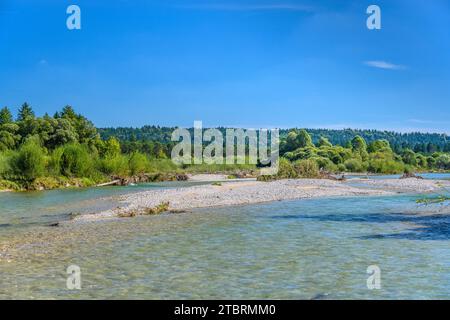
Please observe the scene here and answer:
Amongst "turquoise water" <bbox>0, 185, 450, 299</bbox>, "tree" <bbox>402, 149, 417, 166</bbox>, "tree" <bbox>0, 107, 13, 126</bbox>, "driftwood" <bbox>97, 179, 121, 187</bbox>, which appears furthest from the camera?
"tree" <bbox>402, 149, 417, 166</bbox>

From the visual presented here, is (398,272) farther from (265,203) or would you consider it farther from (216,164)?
(216,164)

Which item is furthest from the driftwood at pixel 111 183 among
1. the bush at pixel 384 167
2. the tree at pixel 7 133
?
the bush at pixel 384 167

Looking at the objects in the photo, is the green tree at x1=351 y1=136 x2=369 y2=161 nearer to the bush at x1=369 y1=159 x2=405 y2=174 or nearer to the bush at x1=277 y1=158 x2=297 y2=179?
the bush at x1=369 y1=159 x2=405 y2=174

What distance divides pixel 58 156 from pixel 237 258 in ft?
175

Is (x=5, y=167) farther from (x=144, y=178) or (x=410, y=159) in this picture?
(x=410, y=159)

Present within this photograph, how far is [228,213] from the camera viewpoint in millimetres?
28516

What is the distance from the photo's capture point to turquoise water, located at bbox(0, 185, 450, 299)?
11750 mm

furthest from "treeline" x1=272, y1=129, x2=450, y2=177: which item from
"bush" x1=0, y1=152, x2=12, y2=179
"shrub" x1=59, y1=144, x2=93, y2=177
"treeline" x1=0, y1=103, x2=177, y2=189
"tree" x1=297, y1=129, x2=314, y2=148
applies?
"bush" x1=0, y1=152, x2=12, y2=179

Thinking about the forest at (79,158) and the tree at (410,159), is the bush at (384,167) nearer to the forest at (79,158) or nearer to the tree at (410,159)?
the forest at (79,158)

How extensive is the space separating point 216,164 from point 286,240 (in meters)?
103

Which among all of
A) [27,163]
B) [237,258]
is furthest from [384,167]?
[237,258]

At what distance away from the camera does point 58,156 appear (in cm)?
6406

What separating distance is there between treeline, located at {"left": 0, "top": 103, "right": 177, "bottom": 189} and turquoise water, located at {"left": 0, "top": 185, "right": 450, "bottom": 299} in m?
33.6
